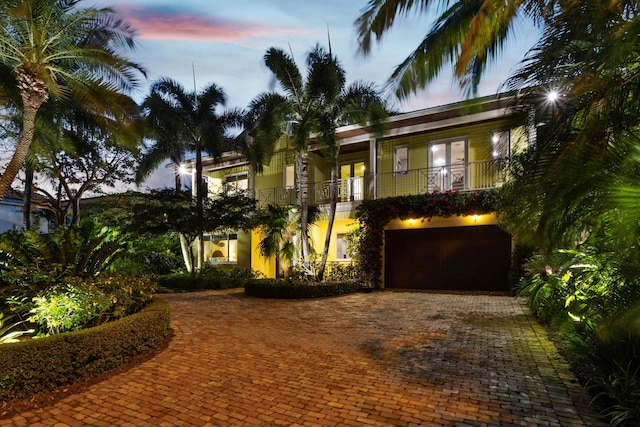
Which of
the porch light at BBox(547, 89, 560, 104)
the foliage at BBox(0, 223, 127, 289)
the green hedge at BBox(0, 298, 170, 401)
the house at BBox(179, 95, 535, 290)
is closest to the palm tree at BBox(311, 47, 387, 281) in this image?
the house at BBox(179, 95, 535, 290)

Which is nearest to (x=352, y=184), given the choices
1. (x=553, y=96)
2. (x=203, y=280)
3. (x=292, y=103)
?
(x=292, y=103)

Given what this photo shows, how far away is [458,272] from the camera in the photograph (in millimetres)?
13469

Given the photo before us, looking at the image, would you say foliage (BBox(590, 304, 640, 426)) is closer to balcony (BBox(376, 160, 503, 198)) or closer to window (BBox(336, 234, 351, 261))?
balcony (BBox(376, 160, 503, 198))

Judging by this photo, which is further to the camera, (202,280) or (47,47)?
(202,280)

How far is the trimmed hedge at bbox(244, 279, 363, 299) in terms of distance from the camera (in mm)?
11586

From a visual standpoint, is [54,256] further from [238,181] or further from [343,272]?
[238,181]

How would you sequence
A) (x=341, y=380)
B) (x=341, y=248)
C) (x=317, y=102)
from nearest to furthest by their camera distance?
1. (x=341, y=380)
2. (x=317, y=102)
3. (x=341, y=248)

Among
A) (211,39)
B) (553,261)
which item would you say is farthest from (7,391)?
(553,261)

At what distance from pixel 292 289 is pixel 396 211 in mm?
4860

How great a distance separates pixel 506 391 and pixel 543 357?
160cm

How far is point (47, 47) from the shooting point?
8.10 metres

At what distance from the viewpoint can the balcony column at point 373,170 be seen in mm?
14625

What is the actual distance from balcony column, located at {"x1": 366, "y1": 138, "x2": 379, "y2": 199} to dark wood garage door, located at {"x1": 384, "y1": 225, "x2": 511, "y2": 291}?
1.67 m

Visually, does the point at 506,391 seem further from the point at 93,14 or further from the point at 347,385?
the point at 93,14
